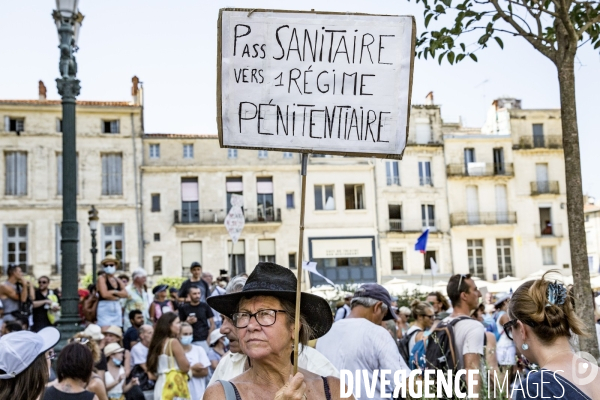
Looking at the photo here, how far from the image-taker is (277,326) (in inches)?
115

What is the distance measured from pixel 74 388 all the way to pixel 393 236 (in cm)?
3756

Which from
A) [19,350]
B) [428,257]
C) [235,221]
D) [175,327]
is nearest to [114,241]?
[428,257]

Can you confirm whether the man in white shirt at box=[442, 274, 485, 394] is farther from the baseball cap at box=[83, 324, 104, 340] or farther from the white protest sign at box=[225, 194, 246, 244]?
the white protest sign at box=[225, 194, 246, 244]

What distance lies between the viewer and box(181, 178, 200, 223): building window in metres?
40.2

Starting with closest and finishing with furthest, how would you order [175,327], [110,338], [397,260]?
1. [175,327]
2. [110,338]
3. [397,260]

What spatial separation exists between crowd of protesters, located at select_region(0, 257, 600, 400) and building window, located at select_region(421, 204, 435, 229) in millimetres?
32394

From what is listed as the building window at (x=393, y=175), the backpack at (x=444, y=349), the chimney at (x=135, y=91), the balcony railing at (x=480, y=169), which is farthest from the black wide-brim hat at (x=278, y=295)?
the balcony railing at (x=480, y=169)

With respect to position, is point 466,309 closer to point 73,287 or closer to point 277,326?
point 277,326

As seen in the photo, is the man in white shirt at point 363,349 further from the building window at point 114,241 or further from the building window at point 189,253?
the building window at point 189,253

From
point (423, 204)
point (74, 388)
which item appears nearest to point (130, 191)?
point (423, 204)

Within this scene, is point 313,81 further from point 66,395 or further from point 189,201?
point 189,201

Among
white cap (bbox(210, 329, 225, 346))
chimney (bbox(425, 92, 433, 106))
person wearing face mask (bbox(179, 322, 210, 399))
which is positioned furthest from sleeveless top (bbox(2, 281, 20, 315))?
chimney (bbox(425, 92, 433, 106))

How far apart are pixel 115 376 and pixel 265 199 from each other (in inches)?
1307

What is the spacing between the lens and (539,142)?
1766 inches
